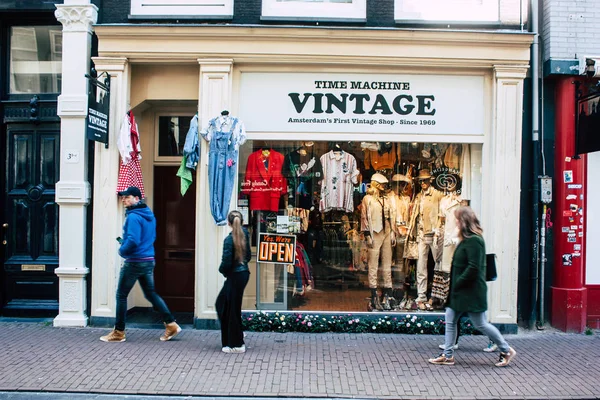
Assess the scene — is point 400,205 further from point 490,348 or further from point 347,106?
point 490,348

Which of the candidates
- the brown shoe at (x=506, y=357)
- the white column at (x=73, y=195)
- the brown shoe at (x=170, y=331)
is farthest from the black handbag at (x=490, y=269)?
the white column at (x=73, y=195)

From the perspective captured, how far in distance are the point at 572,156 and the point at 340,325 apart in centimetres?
443

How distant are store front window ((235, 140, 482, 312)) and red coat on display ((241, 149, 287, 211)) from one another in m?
0.02

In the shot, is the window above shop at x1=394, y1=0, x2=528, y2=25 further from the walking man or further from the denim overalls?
the walking man

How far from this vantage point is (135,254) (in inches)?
285

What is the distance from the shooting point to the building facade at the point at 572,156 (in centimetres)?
823

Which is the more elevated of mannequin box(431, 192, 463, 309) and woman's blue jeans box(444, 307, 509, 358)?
mannequin box(431, 192, 463, 309)

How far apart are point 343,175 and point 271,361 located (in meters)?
3.33

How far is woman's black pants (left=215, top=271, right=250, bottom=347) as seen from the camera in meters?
6.87

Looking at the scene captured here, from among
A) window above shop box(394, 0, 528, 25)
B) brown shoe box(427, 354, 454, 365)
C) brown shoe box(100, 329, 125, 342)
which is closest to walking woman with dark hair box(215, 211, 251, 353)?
brown shoe box(100, 329, 125, 342)

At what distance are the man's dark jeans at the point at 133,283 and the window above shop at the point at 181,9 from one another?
3.91 metres

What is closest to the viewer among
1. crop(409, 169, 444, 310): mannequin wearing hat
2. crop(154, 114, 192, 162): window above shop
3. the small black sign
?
the small black sign

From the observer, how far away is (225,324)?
6.99 m

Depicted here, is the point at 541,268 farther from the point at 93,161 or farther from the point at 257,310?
the point at 93,161
